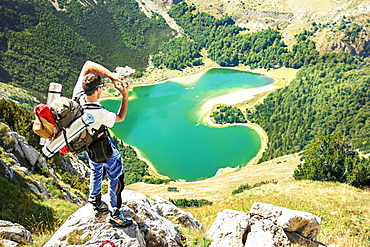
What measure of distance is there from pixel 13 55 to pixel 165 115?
9688cm

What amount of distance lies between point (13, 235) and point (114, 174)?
3.52 m

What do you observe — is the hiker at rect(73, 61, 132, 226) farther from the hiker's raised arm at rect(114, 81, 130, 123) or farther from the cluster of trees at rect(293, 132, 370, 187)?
the cluster of trees at rect(293, 132, 370, 187)

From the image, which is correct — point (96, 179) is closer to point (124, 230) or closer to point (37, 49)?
point (124, 230)

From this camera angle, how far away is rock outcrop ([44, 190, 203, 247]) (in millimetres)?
6539

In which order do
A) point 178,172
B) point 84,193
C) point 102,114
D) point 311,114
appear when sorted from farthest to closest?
point 311,114
point 178,172
point 84,193
point 102,114

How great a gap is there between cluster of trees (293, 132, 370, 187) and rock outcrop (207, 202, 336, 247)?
24688 millimetres

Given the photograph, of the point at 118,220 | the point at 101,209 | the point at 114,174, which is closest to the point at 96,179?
the point at 114,174

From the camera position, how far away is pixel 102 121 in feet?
19.6

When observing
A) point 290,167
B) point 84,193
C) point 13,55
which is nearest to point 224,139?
point 290,167

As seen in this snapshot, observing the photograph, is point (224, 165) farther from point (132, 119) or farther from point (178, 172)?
point (132, 119)

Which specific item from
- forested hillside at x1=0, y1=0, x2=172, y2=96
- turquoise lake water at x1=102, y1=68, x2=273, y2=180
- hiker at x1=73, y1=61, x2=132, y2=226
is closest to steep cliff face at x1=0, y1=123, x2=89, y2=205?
hiker at x1=73, y1=61, x2=132, y2=226

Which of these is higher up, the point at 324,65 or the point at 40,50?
the point at 40,50

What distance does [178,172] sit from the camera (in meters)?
92.5

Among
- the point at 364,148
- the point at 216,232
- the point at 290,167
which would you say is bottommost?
the point at 290,167
